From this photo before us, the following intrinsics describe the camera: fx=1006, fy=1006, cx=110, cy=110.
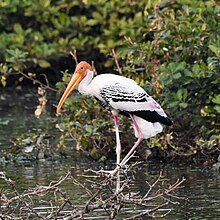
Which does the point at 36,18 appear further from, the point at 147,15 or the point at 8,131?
the point at 147,15

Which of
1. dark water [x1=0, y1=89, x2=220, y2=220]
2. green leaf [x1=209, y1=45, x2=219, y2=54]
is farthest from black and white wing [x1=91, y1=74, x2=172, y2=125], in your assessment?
green leaf [x1=209, y1=45, x2=219, y2=54]

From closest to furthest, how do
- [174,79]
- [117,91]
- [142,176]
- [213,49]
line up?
1. [117,91]
2. [142,176]
3. [213,49]
4. [174,79]

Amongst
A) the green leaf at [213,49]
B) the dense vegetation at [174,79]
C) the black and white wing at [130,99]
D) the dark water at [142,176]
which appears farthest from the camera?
the dense vegetation at [174,79]

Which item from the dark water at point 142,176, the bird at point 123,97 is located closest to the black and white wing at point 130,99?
the bird at point 123,97

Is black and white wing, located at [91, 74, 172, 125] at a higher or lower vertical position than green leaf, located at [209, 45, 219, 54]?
lower

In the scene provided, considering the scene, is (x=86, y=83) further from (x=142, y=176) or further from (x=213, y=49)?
(x=213, y=49)

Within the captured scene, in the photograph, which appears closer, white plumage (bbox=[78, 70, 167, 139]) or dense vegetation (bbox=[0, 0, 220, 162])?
white plumage (bbox=[78, 70, 167, 139])

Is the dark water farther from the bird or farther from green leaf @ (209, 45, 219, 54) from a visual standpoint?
green leaf @ (209, 45, 219, 54)

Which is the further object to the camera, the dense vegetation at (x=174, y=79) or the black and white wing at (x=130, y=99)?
the dense vegetation at (x=174, y=79)

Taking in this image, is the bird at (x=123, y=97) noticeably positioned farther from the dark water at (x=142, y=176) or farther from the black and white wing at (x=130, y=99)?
the dark water at (x=142, y=176)

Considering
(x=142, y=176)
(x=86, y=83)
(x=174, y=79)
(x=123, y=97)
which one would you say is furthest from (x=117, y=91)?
(x=174, y=79)

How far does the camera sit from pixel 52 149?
12211 mm

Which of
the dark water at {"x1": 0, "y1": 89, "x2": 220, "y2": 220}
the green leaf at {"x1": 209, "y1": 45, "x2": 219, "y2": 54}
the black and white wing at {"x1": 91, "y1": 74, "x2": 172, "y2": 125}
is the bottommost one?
the dark water at {"x1": 0, "y1": 89, "x2": 220, "y2": 220}

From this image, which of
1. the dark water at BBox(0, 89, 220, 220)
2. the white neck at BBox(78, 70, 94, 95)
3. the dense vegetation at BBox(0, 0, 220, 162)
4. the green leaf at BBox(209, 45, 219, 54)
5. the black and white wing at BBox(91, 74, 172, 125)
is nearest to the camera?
the dark water at BBox(0, 89, 220, 220)
